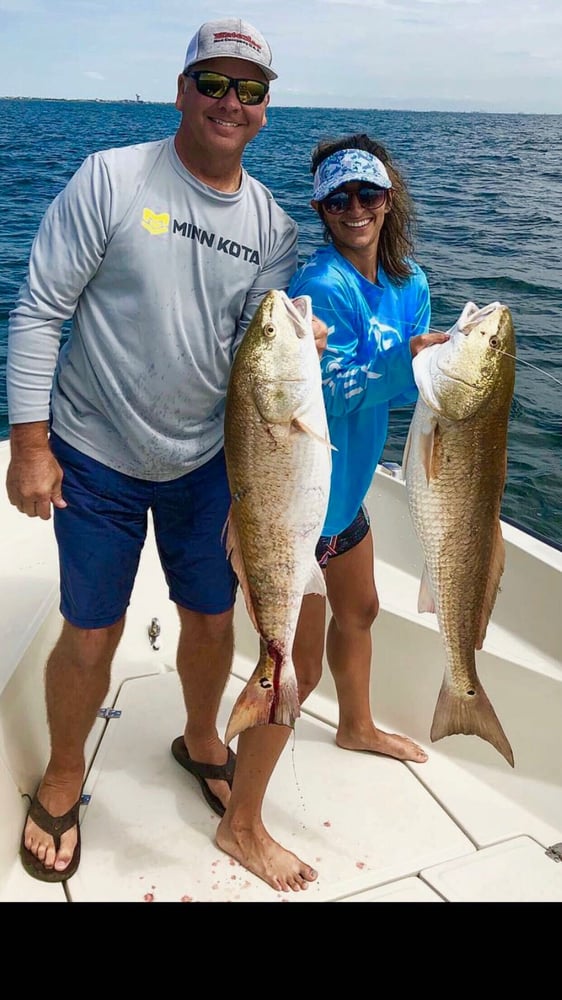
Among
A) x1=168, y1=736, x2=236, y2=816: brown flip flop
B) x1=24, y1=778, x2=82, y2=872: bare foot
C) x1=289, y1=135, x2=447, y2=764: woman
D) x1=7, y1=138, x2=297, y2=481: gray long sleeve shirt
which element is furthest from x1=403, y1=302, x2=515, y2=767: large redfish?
x1=24, y1=778, x2=82, y2=872: bare foot

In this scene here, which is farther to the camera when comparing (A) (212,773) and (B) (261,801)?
(A) (212,773)

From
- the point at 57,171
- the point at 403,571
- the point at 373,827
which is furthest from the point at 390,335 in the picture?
the point at 57,171

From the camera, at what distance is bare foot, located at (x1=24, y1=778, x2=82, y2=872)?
288 centimetres

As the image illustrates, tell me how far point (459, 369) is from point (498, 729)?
109cm

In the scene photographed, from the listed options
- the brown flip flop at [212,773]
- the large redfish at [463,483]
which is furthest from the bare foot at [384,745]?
the large redfish at [463,483]

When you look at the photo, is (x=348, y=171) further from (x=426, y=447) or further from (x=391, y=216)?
(x=426, y=447)

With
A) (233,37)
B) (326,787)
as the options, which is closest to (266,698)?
(326,787)

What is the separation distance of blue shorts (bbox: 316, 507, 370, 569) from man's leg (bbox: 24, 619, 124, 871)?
0.75 metres

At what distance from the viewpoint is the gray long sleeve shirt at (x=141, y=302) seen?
2416 millimetres

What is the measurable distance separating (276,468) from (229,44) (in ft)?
4.13

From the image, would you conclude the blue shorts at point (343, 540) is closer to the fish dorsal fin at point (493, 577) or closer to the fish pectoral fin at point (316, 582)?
the fish pectoral fin at point (316, 582)

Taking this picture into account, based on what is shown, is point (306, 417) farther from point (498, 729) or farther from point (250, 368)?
point (498, 729)

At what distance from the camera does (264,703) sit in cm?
237

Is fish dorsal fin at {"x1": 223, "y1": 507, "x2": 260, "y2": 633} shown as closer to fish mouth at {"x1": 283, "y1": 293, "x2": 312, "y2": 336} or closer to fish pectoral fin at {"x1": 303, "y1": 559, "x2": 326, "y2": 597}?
fish pectoral fin at {"x1": 303, "y1": 559, "x2": 326, "y2": 597}
